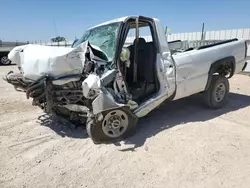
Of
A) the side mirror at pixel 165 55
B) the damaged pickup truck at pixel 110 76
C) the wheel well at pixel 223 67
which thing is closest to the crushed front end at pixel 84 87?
the damaged pickup truck at pixel 110 76

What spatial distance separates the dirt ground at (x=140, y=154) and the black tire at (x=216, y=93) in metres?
0.33

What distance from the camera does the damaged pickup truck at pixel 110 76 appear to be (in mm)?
3580

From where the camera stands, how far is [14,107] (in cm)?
623

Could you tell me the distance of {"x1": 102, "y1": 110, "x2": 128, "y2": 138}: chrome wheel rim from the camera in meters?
3.83

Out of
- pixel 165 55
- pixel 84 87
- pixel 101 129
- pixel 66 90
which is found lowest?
pixel 101 129

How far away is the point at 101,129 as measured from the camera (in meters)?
3.82

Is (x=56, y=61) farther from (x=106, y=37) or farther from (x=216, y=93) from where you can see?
(x=216, y=93)

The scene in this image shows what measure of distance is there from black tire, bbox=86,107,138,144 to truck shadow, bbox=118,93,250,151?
0.13 m

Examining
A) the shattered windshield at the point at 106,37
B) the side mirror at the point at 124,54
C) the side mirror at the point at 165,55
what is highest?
the shattered windshield at the point at 106,37

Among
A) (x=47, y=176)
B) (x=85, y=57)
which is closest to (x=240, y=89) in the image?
(x=85, y=57)

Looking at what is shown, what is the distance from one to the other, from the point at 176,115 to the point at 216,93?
1.21 m

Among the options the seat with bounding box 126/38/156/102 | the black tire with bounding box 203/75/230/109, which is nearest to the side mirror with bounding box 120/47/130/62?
the seat with bounding box 126/38/156/102

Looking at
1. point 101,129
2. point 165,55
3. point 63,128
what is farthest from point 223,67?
point 63,128

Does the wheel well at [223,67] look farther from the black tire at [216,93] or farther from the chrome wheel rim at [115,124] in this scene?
the chrome wheel rim at [115,124]
